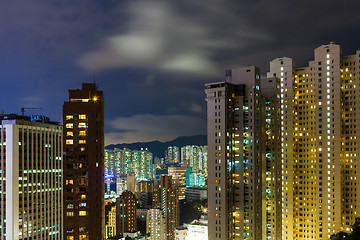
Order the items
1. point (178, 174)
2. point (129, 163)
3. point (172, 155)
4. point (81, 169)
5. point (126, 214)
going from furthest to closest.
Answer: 1. point (172, 155)
2. point (129, 163)
3. point (178, 174)
4. point (126, 214)
5. point (81, 169)

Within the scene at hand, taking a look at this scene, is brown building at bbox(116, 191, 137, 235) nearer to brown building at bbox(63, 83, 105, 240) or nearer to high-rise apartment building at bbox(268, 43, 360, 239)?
high-rise apartment building at bbox(268, 43, 360, 239)

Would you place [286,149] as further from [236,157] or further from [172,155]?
[172,155]

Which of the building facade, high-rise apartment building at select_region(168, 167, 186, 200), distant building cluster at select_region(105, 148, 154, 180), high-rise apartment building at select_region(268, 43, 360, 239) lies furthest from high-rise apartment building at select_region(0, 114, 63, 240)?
distant building cluster at select_region(105, 148, 154, 180)

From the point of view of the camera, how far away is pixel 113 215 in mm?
71438

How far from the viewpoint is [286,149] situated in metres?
46.0

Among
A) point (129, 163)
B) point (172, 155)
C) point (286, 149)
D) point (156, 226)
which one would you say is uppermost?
point (286, 149)

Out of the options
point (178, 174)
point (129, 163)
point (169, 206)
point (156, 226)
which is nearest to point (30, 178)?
point (156, 226)

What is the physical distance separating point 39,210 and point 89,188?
16.8m

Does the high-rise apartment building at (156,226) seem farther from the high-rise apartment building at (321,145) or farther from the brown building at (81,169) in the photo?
the brown building at (81,169)

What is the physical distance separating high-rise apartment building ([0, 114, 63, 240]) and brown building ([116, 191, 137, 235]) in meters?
20.7

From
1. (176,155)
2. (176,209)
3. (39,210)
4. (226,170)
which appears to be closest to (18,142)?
(39,210)

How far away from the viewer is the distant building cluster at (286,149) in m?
35.3

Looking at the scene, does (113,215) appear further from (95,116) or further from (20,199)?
(95,116)

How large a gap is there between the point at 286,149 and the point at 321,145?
4.15 meters
